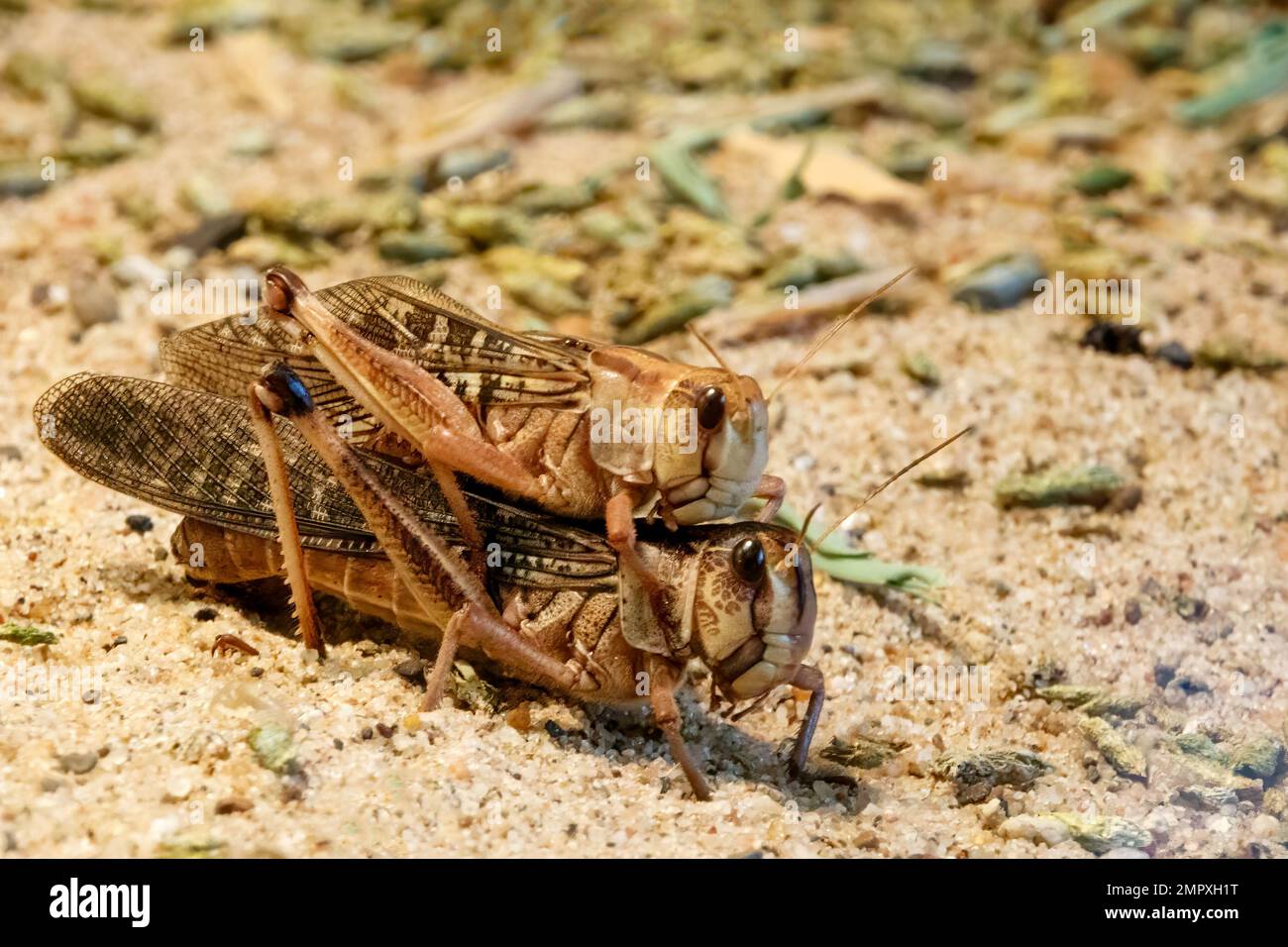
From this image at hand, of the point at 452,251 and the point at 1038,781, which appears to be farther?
the point at 452,251

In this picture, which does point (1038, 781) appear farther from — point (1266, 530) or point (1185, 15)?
point (1185, 15)

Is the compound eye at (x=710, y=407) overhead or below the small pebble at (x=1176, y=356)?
below

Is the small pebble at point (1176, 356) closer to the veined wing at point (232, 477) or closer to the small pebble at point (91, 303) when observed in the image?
the veined wing at point (232, 477)

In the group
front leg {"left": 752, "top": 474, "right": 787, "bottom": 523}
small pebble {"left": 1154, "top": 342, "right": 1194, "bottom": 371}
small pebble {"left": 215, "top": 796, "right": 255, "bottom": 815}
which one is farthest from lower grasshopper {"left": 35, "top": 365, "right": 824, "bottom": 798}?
small pebble {"left": 1154, "top": 342, "right": 1194, "bottom": 371}

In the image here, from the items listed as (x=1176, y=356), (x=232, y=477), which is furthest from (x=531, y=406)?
(x=1176, y=356)

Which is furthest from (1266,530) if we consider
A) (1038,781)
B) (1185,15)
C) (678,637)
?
(1185,15)

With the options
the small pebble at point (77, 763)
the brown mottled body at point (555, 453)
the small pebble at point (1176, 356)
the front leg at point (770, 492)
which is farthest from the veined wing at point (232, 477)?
the small pebble at point (1176, 356)

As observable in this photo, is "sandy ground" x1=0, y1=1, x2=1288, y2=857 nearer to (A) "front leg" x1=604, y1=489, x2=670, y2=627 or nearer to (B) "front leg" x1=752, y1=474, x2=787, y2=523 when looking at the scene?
(A) "front leg" x1=604, y1=489, x2=670, y2=627
